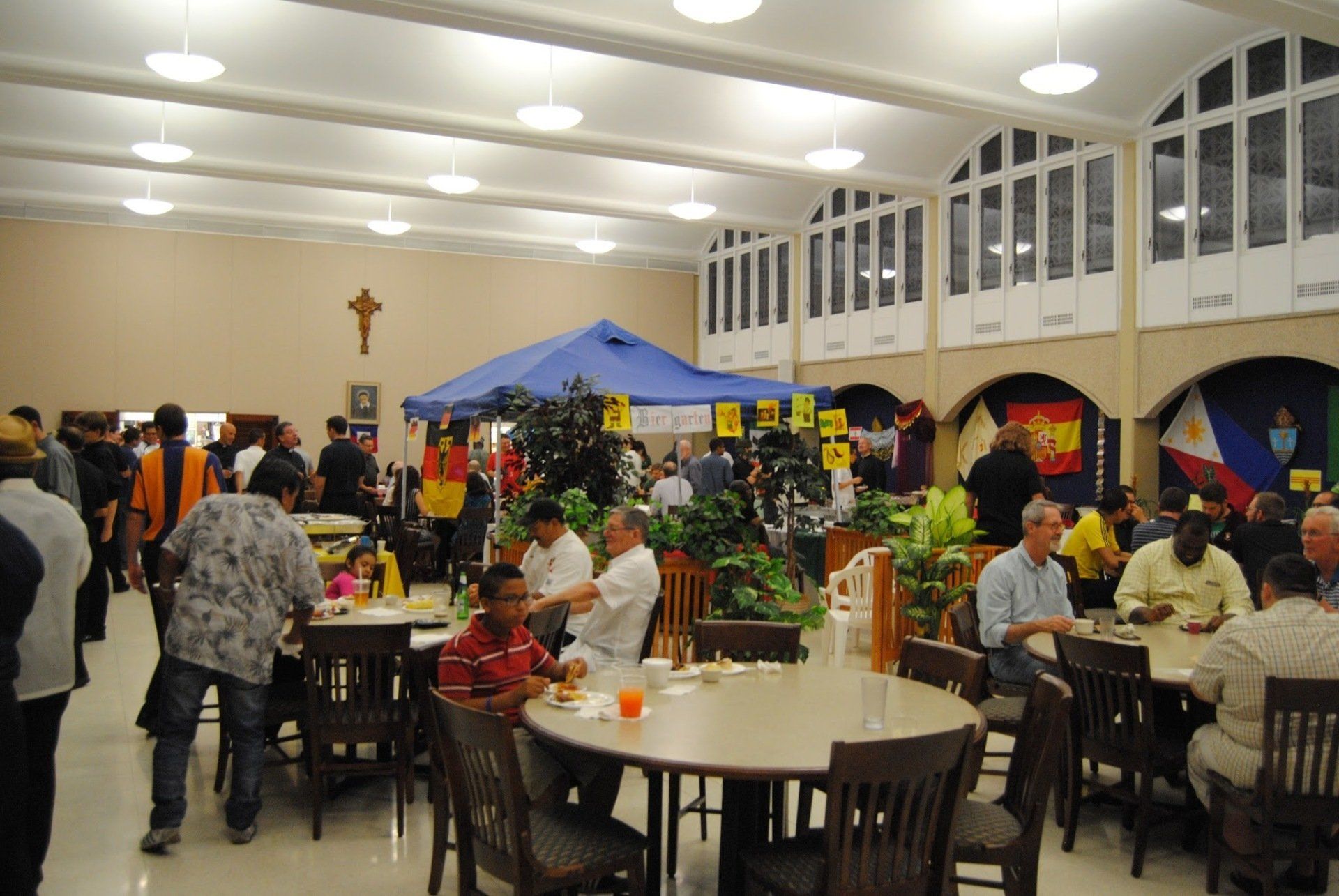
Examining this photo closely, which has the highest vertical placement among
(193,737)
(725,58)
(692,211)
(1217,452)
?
(725,58)

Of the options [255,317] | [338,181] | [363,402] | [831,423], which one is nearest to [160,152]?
[338,181]

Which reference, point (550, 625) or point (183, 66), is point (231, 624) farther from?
point (183, 66)

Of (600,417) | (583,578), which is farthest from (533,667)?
(600,417)

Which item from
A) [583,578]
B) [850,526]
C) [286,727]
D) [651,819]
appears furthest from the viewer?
[850,526]

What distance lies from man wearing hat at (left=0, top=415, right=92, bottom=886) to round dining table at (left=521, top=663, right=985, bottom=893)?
1.42 metres

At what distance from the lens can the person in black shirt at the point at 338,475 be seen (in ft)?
32.6

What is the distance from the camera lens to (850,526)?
8.61 meters

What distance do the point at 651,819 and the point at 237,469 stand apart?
8.40 m

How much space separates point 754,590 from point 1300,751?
3.02 metres

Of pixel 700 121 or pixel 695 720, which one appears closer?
pixel 695 720

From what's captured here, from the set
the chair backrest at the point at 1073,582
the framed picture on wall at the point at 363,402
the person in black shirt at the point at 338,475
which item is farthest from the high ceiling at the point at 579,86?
the chair backrest at the point at 1073,582

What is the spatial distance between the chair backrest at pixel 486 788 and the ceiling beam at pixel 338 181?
11.9 meters

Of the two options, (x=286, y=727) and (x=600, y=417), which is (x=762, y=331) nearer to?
(x=600, y=417)

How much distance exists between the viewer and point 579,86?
10.7 metres
